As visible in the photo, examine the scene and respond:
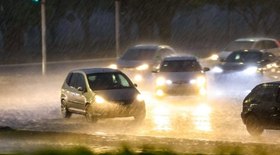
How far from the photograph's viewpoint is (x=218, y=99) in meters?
32.3

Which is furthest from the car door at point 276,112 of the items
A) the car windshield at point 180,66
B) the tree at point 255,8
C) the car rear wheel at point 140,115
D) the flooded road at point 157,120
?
the tree at point 255,8

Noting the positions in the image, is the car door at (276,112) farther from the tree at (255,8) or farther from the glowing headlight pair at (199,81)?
the tree at (255,8)

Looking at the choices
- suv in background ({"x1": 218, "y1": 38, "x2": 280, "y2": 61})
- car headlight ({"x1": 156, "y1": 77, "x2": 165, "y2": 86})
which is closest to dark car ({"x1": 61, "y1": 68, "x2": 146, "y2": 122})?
car headlight ({"x1": 156, "y1": 77, "x2": 165, "y2": 86})

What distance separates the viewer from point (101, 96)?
24703mm

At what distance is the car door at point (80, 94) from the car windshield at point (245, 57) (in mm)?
14373

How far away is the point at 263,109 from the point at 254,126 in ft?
1.64

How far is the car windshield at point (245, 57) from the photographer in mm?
39141

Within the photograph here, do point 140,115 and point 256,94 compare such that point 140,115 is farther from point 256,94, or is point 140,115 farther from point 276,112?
point 276,112

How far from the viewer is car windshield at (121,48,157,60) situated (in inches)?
1535

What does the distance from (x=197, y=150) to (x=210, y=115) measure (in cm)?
926

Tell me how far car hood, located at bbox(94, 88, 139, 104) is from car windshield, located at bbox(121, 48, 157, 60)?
46.1 feet

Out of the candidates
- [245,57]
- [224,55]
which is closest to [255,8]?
[224,55]

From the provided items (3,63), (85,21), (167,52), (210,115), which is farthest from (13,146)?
(85,21)

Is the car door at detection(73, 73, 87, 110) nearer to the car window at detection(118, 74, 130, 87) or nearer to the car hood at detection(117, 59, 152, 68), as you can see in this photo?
the car window at detection(118, 74, 130, 87)
